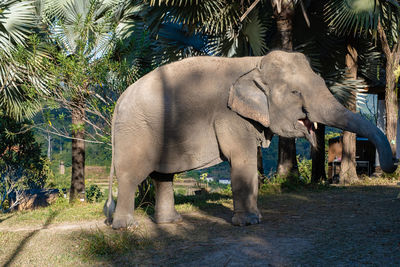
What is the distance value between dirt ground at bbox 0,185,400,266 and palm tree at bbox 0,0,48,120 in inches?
191

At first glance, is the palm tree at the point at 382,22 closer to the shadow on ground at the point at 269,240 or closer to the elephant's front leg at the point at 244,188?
the shadow on ground at the point at 269,240

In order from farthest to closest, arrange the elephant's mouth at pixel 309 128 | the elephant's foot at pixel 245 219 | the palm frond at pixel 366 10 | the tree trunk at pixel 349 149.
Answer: the tree trunk at pixel 349 149, the palm frond at pixel 366 10, the elephant's foot at pixel 245 219, the elephant's mouth at pixel 309 128

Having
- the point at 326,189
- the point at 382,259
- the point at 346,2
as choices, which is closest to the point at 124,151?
the point at 382,259

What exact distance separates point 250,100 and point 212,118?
543 millimetres

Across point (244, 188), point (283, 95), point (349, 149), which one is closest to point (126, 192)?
point (244, 188)

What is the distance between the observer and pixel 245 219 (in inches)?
220

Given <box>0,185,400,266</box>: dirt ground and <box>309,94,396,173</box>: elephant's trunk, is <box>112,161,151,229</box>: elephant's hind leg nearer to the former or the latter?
<box>0,185,400,266</box>: dirt ground

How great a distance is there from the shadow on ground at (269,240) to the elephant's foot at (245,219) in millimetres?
110

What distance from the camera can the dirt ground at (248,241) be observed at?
13.5 ft

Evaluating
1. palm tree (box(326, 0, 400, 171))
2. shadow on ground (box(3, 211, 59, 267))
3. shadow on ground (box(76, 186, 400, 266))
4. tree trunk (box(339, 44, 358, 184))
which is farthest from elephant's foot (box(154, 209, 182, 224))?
tree trunk (box(339, 44, 358, 184))

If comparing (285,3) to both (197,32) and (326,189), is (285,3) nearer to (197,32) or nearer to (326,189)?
(197,32)

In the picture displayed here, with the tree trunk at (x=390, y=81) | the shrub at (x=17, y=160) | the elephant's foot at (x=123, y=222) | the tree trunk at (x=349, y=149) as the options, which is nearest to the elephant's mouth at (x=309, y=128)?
the elephant's foot at (x=123, y=222)

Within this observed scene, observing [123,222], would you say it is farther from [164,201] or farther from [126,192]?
[164,201]

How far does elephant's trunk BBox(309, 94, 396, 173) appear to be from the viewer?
14.1ft
